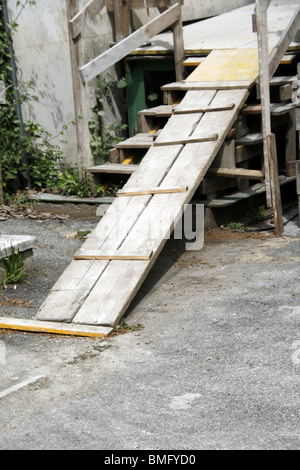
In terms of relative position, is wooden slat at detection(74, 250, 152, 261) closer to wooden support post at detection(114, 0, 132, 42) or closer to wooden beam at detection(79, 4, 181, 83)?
wooden beam at detection(79, 4, 181, 83)

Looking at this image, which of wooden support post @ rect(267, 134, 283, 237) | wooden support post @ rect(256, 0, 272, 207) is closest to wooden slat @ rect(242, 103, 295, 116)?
wooden support post @ rect(256, 0, 272, 207)

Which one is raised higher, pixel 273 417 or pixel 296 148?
pixel 296 148

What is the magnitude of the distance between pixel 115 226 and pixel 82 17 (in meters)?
3.26

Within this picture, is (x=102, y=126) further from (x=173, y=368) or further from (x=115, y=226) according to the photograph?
(x=173, y=368)

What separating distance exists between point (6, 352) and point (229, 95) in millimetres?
4289

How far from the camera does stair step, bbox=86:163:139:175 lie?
8452mm

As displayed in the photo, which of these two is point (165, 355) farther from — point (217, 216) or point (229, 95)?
point (229, 95)

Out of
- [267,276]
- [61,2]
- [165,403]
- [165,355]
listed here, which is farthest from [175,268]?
[61,2]

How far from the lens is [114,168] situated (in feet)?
28.1

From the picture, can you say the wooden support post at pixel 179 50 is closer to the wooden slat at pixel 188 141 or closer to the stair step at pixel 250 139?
the stair step at pixel 250 139

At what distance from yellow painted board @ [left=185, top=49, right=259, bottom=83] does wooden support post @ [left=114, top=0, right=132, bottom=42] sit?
1.43 m

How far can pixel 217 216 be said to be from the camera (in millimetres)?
8266

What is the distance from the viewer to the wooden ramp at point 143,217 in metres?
5.72
